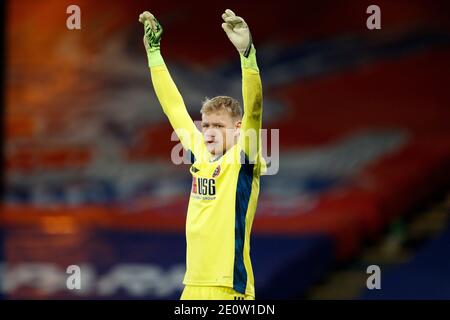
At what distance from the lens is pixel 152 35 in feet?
13.2

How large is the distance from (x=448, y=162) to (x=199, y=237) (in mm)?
6129

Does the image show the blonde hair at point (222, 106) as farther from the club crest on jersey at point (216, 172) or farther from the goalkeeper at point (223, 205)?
the club crest on jersey at point (216, 172)

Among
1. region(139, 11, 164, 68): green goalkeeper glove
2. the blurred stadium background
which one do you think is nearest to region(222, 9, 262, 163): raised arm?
region(139, 11, 164, 68): green goalkeeper glove

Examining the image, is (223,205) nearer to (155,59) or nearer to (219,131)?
(219,131)

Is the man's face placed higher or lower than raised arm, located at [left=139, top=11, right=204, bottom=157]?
lower

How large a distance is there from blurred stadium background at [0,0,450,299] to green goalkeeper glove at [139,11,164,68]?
470 centimetres

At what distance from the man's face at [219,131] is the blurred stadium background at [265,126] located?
4.84m

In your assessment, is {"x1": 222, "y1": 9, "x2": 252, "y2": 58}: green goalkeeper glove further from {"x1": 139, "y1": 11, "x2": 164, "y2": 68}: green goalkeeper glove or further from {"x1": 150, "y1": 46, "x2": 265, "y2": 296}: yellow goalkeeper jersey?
{"x1": 139, "y1": 11, "x2": 164, "y2": 68}: green goalkeeper glove

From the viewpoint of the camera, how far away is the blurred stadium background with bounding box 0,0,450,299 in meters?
9.00

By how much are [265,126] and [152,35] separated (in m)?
5.45

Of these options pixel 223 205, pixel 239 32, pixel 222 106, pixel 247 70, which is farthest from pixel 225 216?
pixel 239 32

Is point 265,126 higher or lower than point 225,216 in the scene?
higher

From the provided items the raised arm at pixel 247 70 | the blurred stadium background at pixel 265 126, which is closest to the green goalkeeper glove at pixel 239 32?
the raised arm at pixel 247 70

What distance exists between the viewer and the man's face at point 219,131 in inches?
146
